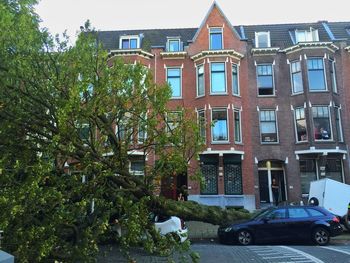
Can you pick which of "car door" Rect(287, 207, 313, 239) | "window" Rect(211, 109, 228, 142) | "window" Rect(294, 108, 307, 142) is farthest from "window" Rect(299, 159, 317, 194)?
"car door" Rect(287, 207, 313, 239)

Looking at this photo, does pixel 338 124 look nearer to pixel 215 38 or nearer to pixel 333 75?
pixel 333 75

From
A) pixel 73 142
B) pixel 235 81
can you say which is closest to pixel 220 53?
pixel 235 81

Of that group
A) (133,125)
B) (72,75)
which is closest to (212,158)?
(133,125)

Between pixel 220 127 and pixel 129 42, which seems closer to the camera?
pixel 220 127

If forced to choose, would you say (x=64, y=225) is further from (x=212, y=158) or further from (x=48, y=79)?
(x=212, y=158)

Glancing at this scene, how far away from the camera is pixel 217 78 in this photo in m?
26.4

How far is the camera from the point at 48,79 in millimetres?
9156

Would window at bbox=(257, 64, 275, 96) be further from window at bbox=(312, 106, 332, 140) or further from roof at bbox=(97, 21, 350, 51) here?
window at bbox=(312, 106, 332, 140)

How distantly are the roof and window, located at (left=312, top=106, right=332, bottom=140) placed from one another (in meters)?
5.21

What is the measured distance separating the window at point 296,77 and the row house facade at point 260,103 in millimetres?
67

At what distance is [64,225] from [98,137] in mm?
2915

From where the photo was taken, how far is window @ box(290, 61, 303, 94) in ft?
86.6

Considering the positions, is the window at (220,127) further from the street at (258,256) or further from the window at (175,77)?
the street at (258,256)

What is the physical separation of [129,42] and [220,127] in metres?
9.48
